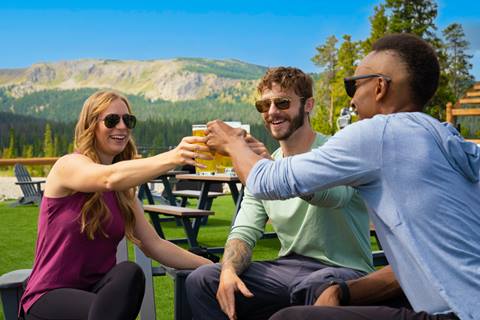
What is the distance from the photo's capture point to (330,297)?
2143 mm

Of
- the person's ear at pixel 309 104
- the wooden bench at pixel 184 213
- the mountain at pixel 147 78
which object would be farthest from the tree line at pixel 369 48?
the mountain at pixel 147 78

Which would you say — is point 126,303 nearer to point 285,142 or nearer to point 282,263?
point 282,263

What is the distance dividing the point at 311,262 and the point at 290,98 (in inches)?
30.6

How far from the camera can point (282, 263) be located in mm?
2754

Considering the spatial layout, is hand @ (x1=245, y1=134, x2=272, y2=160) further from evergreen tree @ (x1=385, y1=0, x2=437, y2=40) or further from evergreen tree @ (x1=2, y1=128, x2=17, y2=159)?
evergreen tree @ (x1=2, y1=128, x2=17, y2=159)

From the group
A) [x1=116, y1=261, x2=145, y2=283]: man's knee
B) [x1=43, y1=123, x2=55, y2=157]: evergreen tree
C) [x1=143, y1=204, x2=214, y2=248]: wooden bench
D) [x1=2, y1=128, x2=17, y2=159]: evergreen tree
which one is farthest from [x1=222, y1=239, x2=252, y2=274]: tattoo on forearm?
[x1=2, y1=128, x2=17, y2=159]: evergreen tree

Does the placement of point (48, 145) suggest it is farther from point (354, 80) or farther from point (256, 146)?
point (354, 80)

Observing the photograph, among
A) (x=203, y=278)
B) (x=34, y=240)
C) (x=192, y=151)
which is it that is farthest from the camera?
(x=34, y=240)

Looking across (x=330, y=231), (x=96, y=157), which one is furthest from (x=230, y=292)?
(x=96, y=157)

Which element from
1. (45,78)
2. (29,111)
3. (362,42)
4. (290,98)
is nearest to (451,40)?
(362,42)

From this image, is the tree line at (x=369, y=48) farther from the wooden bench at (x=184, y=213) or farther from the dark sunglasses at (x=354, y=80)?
the dark sunglasses at (x=354, y=80)

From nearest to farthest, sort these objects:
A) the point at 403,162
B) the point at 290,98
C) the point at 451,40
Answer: the point at 403,162, the point at 290,98, the point at 451,40

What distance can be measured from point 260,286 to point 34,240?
21.5ft

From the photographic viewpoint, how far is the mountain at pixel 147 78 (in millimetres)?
115375
